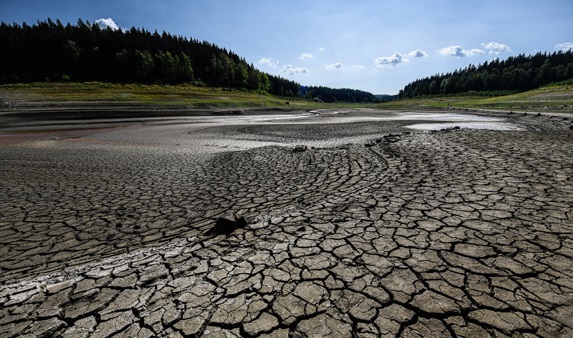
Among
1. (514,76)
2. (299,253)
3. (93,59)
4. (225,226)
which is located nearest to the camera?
(299,253)

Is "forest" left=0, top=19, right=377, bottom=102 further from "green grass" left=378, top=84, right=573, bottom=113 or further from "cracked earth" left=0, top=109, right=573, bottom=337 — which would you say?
"cracked earth" left=0, top=109, right=573, bottom=337

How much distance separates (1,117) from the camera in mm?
25172

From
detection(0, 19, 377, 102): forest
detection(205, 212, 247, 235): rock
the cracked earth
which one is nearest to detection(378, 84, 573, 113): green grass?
the cracked earth

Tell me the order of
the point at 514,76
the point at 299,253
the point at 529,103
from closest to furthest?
1. the point at 299,253
2. the point at 529,103
3. the point at 514,76

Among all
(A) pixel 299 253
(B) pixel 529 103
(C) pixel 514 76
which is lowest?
(A) pixel 299 253

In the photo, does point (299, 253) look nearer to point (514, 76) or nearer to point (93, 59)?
point (93, 59)

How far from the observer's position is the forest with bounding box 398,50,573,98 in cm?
9294

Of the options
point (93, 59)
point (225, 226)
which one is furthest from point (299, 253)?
point (93, 59)

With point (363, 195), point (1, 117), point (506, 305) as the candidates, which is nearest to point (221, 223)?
point (363, 195)

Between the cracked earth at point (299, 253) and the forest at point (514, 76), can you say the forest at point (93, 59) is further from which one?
the forest at point (514, 76)

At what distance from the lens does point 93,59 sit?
72.2 metres

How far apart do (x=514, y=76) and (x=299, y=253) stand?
13113 cm

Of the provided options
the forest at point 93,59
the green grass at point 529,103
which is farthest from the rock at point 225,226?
the forest at point 93,59

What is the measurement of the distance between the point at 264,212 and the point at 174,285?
2.30 m
